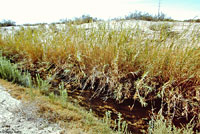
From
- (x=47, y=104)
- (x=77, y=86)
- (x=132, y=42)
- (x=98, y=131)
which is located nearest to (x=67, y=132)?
(x=98, y=131)

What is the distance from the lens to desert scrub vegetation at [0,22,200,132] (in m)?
1.75

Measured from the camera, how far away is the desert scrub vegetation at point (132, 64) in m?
1.75

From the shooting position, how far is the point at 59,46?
102 inches

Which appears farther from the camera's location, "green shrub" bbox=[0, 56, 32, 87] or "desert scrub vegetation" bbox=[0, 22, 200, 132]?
"green shrub" bbox=[0, 56, 32, 87]

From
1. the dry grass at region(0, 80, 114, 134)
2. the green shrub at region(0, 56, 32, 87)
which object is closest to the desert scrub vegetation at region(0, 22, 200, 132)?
the green shrub at region(0, 56, 32, 87)

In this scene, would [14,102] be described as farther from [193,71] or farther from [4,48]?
[4,48]

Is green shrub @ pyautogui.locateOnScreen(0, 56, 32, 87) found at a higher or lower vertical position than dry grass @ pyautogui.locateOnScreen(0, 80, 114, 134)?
higher

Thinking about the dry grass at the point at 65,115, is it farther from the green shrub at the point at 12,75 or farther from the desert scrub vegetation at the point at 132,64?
the desert scrub vegetation at the point at 132,64

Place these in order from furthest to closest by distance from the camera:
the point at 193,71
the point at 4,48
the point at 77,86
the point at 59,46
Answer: the point at 4,48
the point at 59,46
the point at 77,86
the point at 193,71

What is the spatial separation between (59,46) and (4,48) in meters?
1.35

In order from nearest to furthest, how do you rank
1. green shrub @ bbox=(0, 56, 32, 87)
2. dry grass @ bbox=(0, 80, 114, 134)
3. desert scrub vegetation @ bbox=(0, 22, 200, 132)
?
dry grass @ bbox=(0, 80, 114, 134) → desert scrub vegetation @ bbox=(0, 22, 200, 132) → green shrub @ bbox=(0, 56, 32, 87)

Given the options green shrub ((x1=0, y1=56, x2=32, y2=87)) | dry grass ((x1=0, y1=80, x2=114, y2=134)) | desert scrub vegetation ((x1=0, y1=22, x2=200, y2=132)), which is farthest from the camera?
green shrub ((x1=0, y1=56, x2=32, y2=87))

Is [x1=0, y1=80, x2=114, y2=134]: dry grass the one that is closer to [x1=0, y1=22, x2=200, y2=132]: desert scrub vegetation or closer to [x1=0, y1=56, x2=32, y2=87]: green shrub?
[x1=0, y1=56, x2=32, y2=87]: green shrub

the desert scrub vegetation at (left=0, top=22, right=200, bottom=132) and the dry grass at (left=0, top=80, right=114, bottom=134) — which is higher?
the desert scrub vegetation at (left=0, top=22, right=200, bottom=132)
